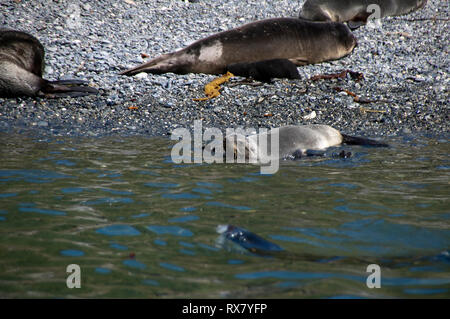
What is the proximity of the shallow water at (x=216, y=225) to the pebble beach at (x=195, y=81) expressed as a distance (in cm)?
169

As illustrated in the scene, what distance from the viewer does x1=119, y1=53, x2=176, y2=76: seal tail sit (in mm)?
7902

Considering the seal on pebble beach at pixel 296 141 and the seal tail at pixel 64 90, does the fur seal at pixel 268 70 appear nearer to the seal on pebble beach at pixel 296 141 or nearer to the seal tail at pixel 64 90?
the seal on pebble beach at pixel 296 141

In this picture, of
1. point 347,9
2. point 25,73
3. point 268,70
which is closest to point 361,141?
point 268,70

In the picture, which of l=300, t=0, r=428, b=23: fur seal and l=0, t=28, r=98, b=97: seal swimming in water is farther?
l=300, t=0, r=428, b=23: fur seal

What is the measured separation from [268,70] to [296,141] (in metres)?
2.46

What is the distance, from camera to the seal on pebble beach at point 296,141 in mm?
5188

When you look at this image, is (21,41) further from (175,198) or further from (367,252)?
(367,252)

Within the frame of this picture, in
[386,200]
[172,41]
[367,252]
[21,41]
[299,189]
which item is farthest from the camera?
[172,41]

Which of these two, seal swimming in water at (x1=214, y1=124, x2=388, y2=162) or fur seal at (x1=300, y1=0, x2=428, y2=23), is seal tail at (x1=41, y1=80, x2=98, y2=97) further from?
fur seal at (x1=300, y1=0, x2=428, y2=23)

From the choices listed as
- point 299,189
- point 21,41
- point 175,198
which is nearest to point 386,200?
point 299,189

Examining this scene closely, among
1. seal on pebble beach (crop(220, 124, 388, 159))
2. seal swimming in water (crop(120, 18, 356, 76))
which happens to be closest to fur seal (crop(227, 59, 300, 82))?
seal swimming in water (crop(120, 18, 356, 76))
